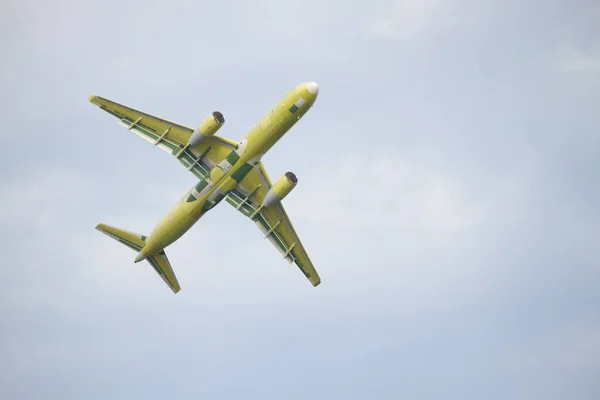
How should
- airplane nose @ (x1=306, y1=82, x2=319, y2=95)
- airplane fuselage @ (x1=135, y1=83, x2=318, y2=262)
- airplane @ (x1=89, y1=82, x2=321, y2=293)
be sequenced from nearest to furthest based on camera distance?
airplane nose @ (x1=306, y1=82, x2=319, y2=95) < airplane fuselage @ (x1=135, y1=83, x2=318, y2=262) < airplane @ (x1=89, y1=82, x2=321, y2=293)

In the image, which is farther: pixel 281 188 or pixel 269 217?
pixel 269 217

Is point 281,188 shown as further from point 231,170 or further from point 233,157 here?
point 233,157

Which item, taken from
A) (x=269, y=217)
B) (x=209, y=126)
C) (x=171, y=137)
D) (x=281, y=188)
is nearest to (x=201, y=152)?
(x=171, y=137)

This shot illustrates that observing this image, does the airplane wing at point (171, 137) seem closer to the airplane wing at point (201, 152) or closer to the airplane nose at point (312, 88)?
the airplane wing at point (201, 152)

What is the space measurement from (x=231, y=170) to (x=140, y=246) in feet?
43.1

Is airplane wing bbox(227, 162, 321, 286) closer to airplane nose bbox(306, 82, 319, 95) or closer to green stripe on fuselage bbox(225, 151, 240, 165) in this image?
green stripe on fuselage bbox(225, 151, 240, 165)

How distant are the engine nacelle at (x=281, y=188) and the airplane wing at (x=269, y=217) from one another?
6.19 feet

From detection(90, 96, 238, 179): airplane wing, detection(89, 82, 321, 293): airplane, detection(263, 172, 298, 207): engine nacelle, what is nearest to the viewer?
detection(89, 82, 321, 293): airplane

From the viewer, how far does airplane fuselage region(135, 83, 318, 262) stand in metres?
84.5

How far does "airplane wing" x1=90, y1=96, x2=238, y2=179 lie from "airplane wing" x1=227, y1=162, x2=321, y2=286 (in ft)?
12.7

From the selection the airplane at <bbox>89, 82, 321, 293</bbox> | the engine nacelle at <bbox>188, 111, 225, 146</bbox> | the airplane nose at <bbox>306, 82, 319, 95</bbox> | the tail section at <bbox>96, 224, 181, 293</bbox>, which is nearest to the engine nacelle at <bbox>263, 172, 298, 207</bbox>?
the airplane at <bbox>89, 82, 321, 293</bbox>

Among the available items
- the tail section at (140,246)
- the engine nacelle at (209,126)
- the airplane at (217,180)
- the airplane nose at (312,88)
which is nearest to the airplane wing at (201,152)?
the airplane at (217,180)

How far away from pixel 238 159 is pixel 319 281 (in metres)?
17.0

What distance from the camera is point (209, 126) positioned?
87938mm
